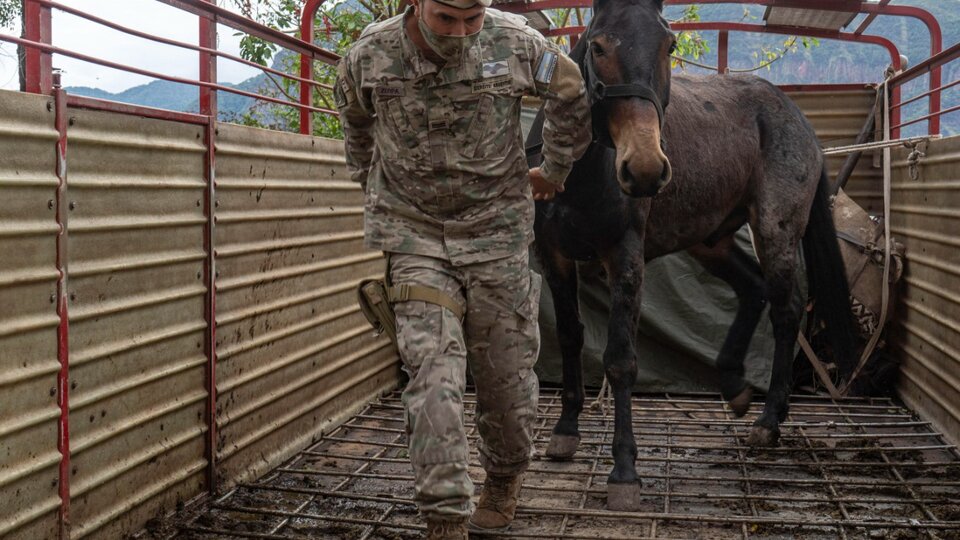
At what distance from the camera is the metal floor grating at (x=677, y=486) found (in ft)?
13.1

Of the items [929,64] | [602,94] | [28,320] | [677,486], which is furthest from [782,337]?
[28,320]

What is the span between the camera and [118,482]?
3682 mm

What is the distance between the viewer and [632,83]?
409 centimetres

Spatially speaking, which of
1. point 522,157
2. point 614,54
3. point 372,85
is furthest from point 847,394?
point 372,85

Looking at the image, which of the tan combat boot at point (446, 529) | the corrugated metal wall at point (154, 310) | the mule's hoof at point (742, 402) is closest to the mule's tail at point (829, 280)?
the mule's hoof at point (742, 402)

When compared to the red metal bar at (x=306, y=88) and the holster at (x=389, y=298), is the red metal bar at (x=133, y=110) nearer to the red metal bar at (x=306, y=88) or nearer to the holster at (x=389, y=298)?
the holster at (x=389, y=298)

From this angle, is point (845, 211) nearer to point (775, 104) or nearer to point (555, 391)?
point (775, 104)

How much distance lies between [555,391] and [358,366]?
148 centimetres

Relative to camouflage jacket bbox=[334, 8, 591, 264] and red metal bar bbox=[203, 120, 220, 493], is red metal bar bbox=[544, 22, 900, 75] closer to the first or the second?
red metal bar bbox=[203, 120, 220, 493]

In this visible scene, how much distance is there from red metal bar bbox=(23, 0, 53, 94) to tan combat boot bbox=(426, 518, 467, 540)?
6.05 feet

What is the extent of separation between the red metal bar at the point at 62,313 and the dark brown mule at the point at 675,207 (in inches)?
79.4

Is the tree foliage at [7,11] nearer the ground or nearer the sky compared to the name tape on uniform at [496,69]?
nearer the sky

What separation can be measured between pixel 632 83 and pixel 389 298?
1474mm

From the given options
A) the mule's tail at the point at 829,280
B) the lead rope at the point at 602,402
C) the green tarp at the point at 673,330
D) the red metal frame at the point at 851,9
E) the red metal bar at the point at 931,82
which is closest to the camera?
the red metal bar at the point at 931,82
